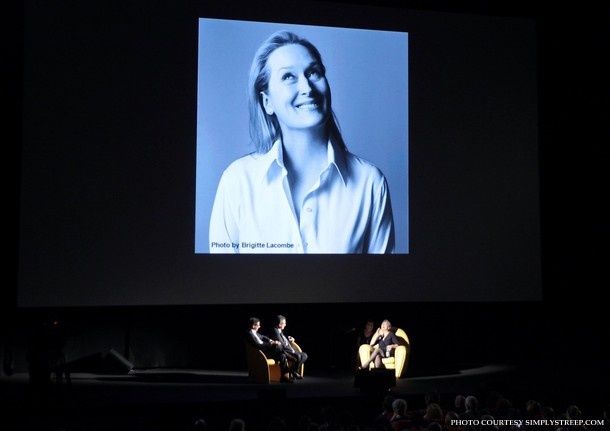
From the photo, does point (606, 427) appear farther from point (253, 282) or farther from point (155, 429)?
point (253, 282)

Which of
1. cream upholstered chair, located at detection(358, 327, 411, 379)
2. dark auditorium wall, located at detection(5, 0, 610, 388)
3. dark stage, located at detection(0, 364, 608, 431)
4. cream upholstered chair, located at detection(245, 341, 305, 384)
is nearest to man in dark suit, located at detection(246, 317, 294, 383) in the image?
cream upholstered chair, located at detection(245, 341, 305, 384)

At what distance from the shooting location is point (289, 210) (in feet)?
24.6

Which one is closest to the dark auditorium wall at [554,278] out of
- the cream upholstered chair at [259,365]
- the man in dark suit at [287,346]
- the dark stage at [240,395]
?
the dark stage at [240,395]

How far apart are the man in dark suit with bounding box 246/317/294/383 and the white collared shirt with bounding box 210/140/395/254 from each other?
80 centimetres

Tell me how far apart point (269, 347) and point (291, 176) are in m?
1.65

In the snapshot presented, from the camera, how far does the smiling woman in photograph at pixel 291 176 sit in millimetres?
7457

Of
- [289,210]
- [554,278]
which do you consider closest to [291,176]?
[289,210]

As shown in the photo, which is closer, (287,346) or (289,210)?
(287,346)

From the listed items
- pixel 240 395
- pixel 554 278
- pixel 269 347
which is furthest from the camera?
pixel 554 278

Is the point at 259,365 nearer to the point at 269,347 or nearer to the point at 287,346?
the point at 269,347

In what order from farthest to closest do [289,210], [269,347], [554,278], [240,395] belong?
[554,278] → [289,210] → [269,347] → [240,395]

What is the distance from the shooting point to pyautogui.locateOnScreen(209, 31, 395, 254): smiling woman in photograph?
7457 millimetres

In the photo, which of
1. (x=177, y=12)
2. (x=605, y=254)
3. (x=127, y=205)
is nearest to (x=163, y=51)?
(x=177, y=12)

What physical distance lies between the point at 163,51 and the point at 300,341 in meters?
3.28
